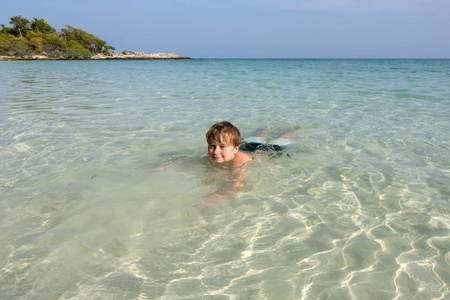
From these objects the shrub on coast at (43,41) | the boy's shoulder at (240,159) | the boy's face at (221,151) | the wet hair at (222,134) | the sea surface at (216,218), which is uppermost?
the shrub on coast at (43,41)

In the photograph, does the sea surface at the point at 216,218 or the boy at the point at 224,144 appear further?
the boy at the point at 224,144

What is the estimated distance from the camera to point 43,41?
249 ft

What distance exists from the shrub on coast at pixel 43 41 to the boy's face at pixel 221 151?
7842cm

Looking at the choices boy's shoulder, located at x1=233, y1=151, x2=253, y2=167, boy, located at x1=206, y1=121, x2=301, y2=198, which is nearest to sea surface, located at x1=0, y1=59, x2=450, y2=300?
boy, located at x1=206, y1=121, x2=301, y2=198

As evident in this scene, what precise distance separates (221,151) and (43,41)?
87.7 meters

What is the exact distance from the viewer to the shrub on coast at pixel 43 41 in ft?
220

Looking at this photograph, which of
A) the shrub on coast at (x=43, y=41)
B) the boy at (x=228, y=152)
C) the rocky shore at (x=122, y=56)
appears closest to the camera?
the boy at (x=228, y=152)

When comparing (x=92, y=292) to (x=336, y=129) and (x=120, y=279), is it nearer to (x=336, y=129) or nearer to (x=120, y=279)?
(x=120, y=279)

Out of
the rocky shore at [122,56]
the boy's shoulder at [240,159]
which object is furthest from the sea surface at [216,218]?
the rocky shore at [122,56]

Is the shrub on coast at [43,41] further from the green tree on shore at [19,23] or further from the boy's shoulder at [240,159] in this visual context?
the boy's shoulder at [240,159]

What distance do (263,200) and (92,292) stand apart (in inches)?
68.9

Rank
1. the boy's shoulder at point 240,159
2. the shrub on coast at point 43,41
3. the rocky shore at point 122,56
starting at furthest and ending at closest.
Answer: the rocky shore at point 122,56
the shrub on coast at point 43,41
the boy's shoulder at point 240,159

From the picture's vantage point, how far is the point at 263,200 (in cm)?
316

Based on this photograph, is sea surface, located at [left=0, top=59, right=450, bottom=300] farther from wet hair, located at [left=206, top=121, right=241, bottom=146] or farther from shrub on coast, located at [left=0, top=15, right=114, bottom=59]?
shrub on coast, located at [left=0, top=15, right=114, bottom=59]
